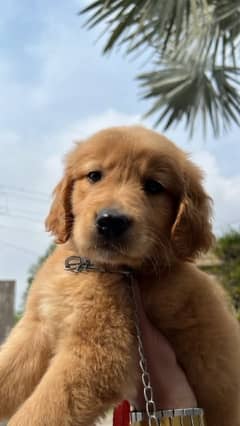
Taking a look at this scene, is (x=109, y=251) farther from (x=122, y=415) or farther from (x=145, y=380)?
(x=122, y=415)

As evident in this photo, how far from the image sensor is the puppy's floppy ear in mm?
2131

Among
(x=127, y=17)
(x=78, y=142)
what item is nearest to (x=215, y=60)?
(x=127, y=17)

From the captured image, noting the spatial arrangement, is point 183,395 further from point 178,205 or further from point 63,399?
point 178,205

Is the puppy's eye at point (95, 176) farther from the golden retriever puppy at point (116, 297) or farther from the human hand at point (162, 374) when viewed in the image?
the human hand at point (162, 374)

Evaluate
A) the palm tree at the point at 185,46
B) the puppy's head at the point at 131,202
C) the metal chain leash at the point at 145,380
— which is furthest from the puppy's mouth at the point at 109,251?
the palm tree at the point at 185,46

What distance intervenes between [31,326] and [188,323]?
1.96 ft

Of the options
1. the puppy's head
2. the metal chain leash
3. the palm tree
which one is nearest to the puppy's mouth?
the puppy's head

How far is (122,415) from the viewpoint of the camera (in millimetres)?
1950

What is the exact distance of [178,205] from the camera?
2.19 meters

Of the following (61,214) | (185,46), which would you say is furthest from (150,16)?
(61,214)

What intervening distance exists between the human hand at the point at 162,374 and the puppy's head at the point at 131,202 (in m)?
0.20

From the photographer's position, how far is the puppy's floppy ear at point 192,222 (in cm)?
213

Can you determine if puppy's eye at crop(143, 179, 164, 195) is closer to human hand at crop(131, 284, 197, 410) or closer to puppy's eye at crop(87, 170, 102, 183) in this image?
puppy's eye at crop(87, 170, 102, 183)

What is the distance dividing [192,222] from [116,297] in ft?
1.35
